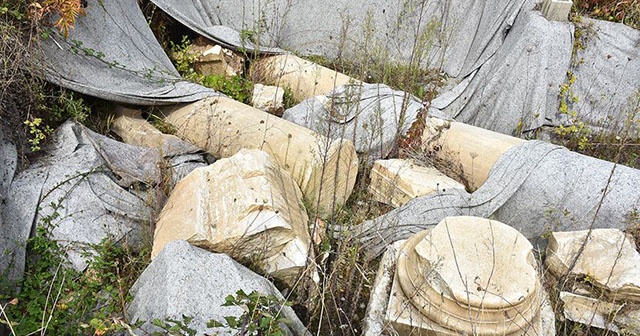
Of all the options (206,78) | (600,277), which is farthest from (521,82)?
(206,78)

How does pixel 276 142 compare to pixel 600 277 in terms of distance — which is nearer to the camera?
pixel 600 277

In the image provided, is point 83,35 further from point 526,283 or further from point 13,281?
point 526,283

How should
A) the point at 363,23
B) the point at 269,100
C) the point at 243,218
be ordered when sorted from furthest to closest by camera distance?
1. the point at 363,23
2. the point at 269,100
3. the point at 243,218

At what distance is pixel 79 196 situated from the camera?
3229 millimetres

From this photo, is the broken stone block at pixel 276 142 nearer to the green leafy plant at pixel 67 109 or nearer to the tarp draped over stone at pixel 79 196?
the tarp draped over stone at pixel 79 196

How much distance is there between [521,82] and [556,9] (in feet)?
2.47

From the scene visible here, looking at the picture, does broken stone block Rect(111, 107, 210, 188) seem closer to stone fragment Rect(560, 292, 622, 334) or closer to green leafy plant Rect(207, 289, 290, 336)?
green leafy plant Rect(207, 289, 290, 336)

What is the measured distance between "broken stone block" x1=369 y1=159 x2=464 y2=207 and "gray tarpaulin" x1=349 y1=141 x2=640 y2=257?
11 cm

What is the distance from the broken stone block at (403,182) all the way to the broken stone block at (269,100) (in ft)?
4.40

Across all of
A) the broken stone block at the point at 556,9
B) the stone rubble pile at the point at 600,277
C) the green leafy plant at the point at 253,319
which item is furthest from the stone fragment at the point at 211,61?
the green leafy plant at the point at 253,319

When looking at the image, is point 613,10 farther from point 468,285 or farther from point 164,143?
point 164,143

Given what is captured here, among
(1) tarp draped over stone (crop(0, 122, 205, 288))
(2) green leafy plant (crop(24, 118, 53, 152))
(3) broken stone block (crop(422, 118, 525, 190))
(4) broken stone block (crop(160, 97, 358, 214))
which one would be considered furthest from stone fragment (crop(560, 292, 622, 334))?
(2) green leafy plant (crop(24, 118, 53, 152))

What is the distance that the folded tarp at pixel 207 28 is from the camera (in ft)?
17.3

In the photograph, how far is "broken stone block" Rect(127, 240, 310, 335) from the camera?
2262mm
